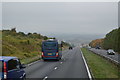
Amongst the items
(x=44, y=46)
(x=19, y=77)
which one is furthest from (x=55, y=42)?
(x=19, y=77)

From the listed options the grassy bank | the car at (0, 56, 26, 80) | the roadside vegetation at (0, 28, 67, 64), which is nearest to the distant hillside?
the roadside vegetation at (0, 28, 67, 64)

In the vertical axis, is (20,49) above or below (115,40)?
below

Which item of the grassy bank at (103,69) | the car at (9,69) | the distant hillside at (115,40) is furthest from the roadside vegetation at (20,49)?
the distant hillside at (115,40)

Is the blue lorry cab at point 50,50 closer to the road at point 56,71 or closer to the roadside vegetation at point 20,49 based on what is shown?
the roadside vegetation at point 20,49

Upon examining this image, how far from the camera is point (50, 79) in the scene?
16250 mm

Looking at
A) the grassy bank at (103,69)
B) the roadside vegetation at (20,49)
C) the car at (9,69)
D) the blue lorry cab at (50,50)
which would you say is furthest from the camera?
the roadside vegetation at (20,49)

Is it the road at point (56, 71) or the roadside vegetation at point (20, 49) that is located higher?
the roadside vegetation at point (20, 49)

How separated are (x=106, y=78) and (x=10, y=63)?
317 inches

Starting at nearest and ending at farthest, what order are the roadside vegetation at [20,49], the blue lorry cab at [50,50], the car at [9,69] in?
the car at [9,69] < the blue lorry cab at [50,50] < the roadside vegetation at [20,49]

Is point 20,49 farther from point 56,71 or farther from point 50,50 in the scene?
point 56,71

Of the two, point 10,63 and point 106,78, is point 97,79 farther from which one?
point 10,63

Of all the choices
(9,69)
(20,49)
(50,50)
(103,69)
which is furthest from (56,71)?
(20,49)

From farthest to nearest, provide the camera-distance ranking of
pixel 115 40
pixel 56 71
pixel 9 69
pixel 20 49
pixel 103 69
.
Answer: pixel 115 40 < pixel 20 49 < pixel 103 69 < pixel 56 71 < pixel 9 69

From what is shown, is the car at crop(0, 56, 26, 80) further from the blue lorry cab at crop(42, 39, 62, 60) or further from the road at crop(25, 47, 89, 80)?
the blue lorry cab at crop(42, 39, 62, 60)
